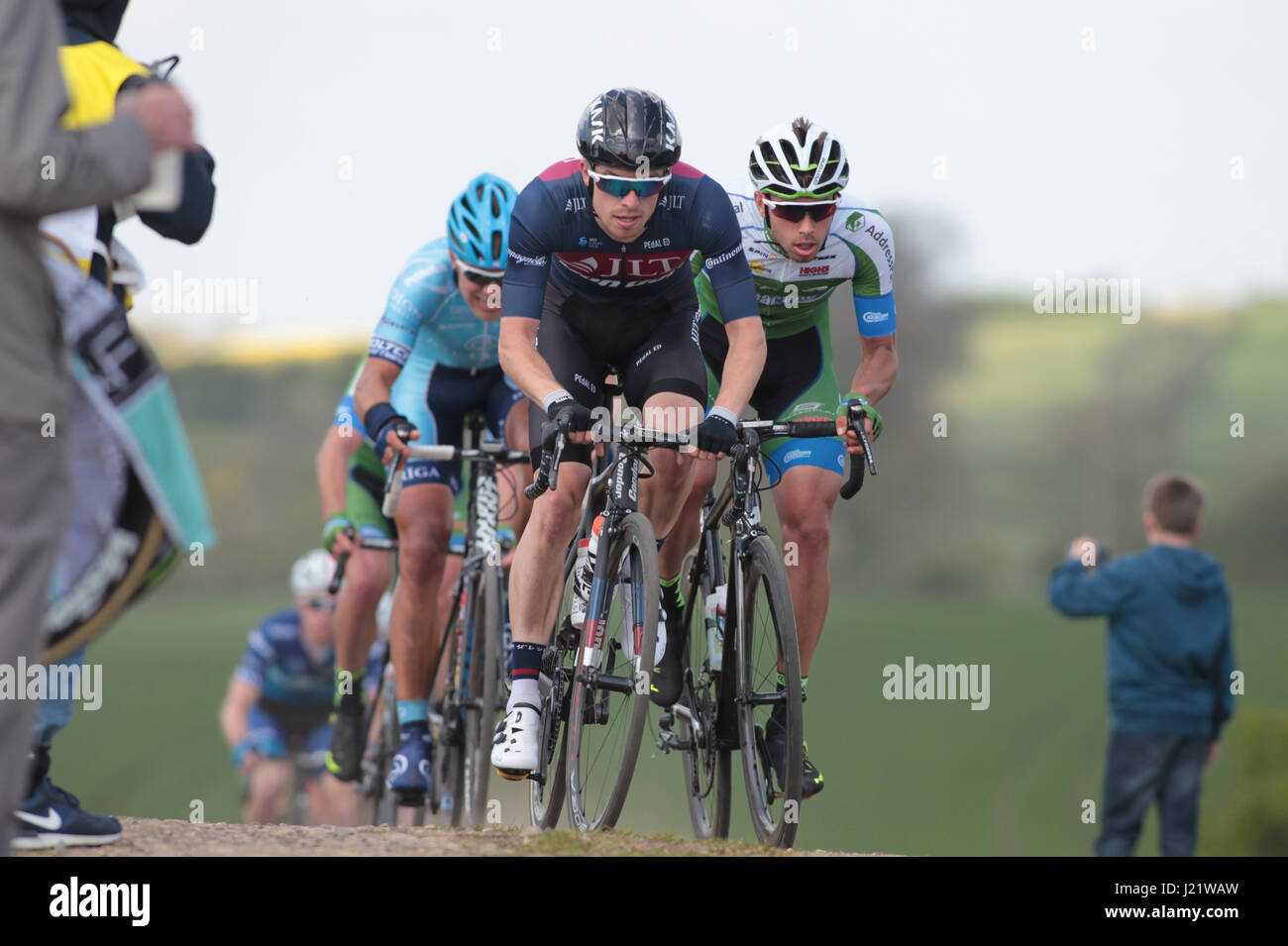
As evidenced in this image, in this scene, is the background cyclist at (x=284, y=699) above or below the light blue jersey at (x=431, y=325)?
below

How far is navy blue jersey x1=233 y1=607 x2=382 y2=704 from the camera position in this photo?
474 inches

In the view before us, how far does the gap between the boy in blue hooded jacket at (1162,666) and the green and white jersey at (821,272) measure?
1565 mm

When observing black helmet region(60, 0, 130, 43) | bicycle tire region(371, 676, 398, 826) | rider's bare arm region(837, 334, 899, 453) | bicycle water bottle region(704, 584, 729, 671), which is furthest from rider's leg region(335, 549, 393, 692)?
black helmet region(60, 0, 130, 43)

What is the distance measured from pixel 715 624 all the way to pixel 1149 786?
254 cm

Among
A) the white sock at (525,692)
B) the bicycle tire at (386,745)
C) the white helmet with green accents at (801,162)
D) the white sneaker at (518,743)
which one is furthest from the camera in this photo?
the bicycle tire at (386,745)

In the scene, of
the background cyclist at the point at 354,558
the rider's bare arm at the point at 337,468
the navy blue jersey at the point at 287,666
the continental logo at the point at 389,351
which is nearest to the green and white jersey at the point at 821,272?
the continental logo at the point at 389,351

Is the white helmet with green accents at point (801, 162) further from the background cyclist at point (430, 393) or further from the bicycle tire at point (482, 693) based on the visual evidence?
the bicycle tire at point (482, 693)

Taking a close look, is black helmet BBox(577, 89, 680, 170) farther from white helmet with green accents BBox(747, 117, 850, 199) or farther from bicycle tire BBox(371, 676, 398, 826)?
bicycle tire BBox(371, 676, 398, 826)

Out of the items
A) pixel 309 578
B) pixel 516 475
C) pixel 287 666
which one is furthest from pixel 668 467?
pixel 287 666

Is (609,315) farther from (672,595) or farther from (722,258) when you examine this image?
(672,595)

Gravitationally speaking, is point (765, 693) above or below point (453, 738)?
above

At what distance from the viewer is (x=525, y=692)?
5414 millimetres

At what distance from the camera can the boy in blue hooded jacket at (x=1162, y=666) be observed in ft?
22.4
